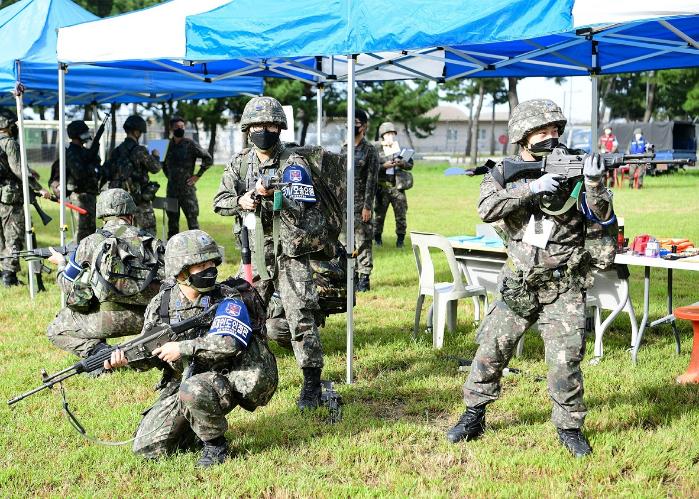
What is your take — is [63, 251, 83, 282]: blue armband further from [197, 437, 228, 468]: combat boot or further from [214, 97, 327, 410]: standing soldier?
[197, 437, 228, 468]: combat boot

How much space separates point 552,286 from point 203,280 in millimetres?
2023

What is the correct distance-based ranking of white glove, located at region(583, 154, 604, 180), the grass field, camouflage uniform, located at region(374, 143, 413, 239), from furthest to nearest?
camouflage uniform, located at region(374, 143, 413, 239) < the grass field < white glove, located at region(583, 154, 604, 180)

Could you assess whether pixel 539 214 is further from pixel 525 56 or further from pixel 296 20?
pixel 525 56

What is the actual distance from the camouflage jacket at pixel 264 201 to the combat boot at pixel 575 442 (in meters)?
2.24

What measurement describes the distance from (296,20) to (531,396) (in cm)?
329

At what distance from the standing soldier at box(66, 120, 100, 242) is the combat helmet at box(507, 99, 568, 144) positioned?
8.33 metres

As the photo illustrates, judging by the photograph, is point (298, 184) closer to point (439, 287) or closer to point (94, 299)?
point (94, 299)

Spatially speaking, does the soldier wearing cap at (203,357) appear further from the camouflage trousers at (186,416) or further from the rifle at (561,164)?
the rifle at (561,164)

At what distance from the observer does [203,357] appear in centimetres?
438

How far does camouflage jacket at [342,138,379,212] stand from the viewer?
977cm

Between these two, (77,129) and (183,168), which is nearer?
(77,129)

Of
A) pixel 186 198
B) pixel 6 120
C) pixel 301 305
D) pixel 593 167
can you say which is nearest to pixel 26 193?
pixel 6 120

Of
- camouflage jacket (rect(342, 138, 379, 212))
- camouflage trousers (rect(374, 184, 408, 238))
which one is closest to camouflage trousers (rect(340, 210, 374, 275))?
camouflage jacket (rect(342, 138, 379, 212))

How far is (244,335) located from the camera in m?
4.39
